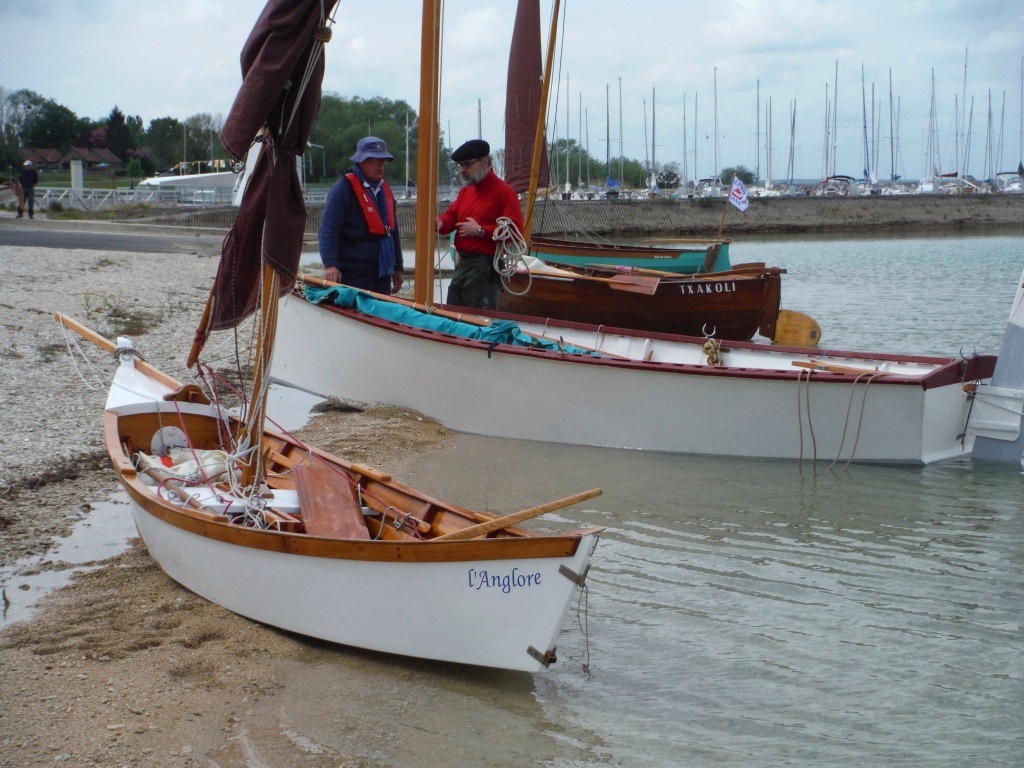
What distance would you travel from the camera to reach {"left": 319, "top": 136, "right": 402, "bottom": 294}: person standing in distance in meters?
8.91

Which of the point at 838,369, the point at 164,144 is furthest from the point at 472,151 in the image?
the point at 164,144

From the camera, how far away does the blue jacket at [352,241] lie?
8992 millimetres

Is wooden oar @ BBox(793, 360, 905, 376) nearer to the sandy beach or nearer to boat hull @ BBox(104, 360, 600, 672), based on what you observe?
boat hull @ BBox(104, 360, 600, 672)

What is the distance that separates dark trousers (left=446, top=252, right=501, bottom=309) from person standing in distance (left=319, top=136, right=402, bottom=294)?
0.69 m

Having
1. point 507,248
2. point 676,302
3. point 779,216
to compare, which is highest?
point 779,216

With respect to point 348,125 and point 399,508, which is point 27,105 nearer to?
point 348,125

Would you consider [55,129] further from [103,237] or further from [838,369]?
[838,369]

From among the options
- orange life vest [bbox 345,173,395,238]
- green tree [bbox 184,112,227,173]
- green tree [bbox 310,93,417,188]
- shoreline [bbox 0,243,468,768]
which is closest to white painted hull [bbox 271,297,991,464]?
orange life vest [bbox 345,173,395,238]

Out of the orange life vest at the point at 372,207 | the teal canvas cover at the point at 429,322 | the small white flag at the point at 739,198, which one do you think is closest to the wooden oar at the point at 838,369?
the teal canvas cover at the point at 429,322

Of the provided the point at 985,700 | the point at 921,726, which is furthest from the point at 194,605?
the point at 985,700

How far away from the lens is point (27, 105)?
102438 mm

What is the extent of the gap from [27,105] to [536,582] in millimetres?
113586

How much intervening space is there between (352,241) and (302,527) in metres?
4.94

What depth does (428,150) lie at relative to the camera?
960 cm
